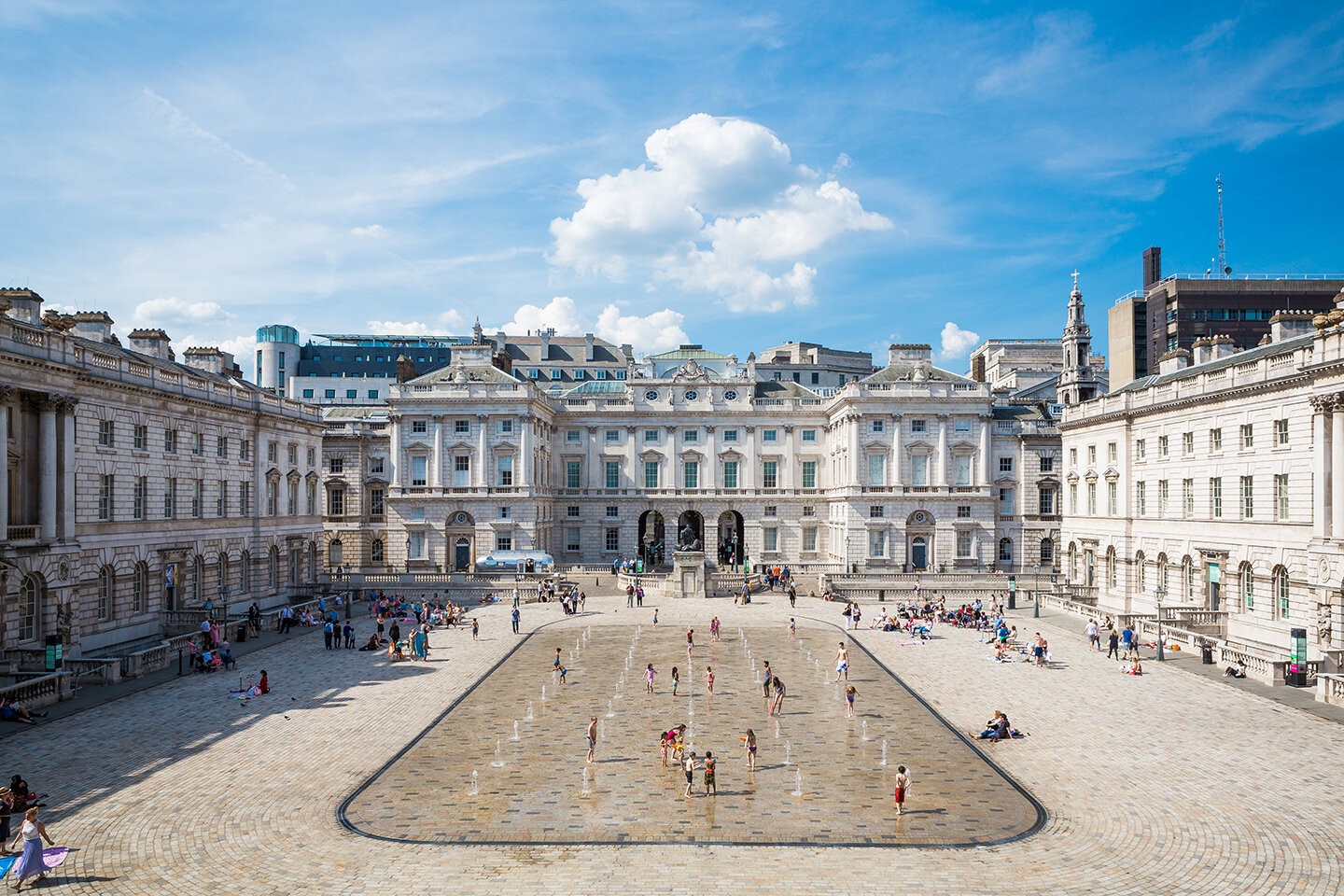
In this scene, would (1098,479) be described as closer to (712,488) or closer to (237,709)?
(712,488)

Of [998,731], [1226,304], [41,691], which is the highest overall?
[1226,304]

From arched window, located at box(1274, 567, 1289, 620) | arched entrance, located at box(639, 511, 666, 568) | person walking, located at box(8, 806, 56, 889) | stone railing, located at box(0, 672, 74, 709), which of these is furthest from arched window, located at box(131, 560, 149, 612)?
arched window, located at box(1274, 567, 1289, 620)

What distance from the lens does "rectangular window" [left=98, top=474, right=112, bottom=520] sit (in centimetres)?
3925

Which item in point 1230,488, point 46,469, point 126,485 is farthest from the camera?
point 1230,488

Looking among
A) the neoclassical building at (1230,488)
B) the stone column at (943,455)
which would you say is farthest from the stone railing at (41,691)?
the stone column at (943,455)

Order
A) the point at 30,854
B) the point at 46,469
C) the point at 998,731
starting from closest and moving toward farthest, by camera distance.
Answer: the point at 30,854, the point at 998,731, the point at 46,469

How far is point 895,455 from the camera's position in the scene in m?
72.1

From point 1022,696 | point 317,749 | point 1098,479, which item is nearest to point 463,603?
point 317,749

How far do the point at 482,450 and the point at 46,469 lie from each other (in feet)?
124

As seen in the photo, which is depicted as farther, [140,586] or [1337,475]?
[140,586]

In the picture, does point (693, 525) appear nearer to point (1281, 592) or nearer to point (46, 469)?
point (1281, 592)

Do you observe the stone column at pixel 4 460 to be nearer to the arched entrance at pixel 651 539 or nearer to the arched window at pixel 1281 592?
the arched entrance at pixel 651 539

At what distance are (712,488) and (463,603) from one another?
28070 mm

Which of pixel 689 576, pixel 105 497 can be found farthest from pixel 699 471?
pixel 105 497
